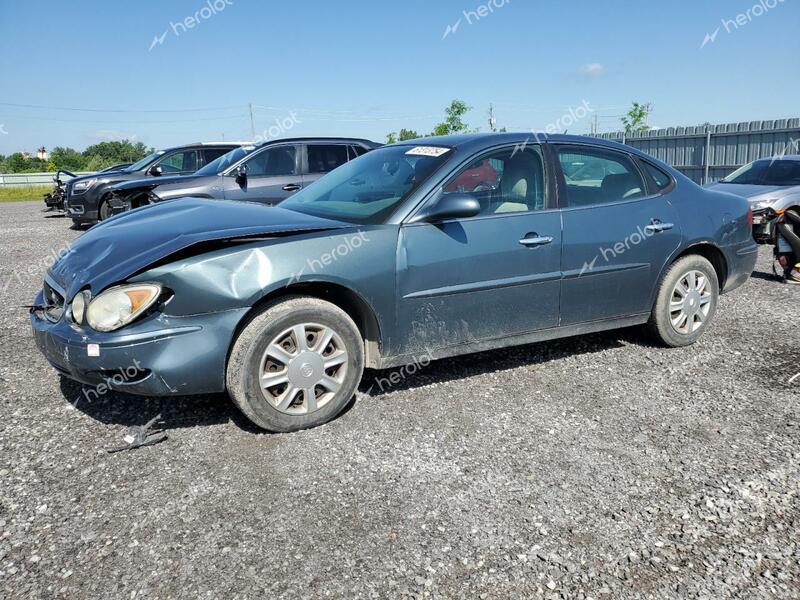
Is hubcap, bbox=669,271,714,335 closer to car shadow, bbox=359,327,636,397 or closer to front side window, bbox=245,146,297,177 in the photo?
car shadow, bbox=359,327,636,397

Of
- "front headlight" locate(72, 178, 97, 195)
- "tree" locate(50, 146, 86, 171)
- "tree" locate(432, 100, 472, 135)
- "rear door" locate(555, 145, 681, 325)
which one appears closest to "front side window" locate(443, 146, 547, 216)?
"rear door" locate(555, 145, 681, 325)

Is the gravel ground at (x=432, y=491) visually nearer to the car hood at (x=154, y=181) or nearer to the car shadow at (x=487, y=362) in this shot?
the car shadow at (x=487, y=362)

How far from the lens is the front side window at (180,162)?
13250 millimetres

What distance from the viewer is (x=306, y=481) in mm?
3117

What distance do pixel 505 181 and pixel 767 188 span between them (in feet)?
24.8

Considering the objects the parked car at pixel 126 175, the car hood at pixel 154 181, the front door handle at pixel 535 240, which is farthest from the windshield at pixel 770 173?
the parked car at pixel 126 175

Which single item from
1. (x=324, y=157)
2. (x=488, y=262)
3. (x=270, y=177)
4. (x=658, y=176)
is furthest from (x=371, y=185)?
(x=324, y=157)

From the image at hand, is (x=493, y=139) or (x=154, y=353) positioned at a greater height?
(x=493, y=139)

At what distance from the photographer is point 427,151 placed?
4.37m

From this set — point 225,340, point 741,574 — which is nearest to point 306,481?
point 225,340

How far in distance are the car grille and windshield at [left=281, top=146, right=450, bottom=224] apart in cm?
152

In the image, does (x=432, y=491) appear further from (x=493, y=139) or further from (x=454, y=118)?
(x=454, y=118)

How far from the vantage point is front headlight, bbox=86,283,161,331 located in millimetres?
3238

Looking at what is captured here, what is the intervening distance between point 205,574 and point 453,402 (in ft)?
6.54
